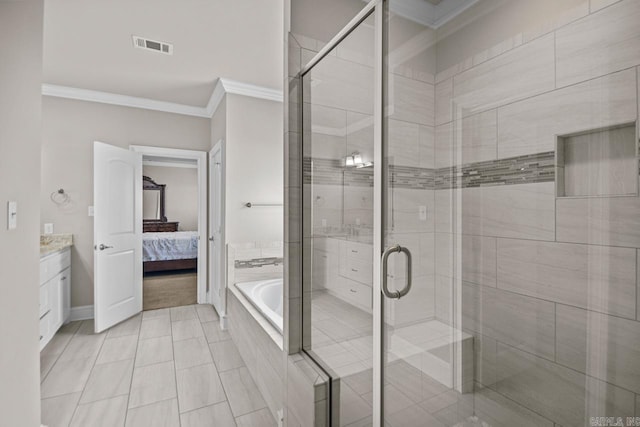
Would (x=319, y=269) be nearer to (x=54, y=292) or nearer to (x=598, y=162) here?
(x=598, y=162)

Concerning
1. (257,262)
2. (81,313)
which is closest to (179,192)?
(81,313)

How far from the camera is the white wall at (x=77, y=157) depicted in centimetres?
356

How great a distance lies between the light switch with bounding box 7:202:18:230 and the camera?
1.36 m

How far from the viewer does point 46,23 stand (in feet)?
7.74

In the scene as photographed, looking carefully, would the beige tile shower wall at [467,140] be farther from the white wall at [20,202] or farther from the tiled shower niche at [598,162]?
the white wall at [20,202]

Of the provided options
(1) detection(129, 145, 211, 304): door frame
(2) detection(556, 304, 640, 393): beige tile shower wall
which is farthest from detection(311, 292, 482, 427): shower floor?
(1) detection(129, 145, 211, 304): door frame

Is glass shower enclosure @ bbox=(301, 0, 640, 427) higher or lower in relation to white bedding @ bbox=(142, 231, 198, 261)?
higher

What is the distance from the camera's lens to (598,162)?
70 cm

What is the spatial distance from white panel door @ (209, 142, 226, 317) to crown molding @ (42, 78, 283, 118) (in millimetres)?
585

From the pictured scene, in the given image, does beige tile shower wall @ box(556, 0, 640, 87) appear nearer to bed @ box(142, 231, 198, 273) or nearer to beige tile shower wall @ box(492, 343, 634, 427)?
beige tile shower wall @ box(492, 343, 634, 427)

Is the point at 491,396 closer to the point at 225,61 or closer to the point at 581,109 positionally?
the point at 581,109

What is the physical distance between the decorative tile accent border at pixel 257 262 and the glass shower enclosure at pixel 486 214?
6.88 ft

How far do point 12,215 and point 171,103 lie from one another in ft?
10.1

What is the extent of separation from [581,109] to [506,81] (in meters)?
0.21
